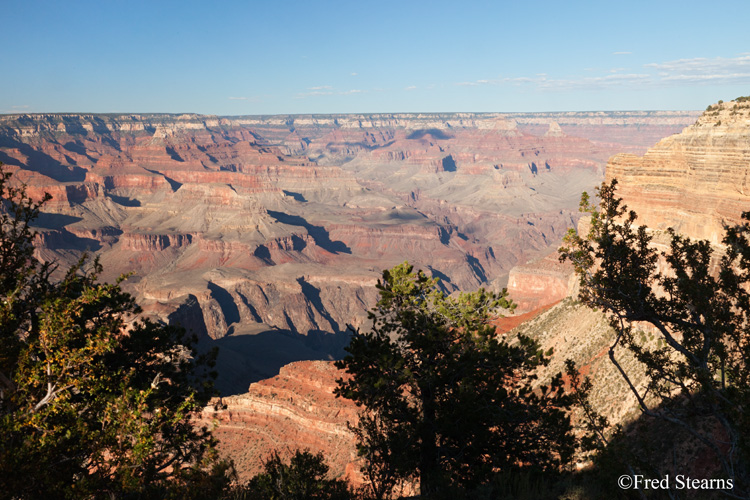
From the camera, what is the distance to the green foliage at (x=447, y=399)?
1728 centimetres

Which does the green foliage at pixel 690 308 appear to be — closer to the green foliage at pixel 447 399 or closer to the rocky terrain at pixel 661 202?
the green foliage at pixel 447 399

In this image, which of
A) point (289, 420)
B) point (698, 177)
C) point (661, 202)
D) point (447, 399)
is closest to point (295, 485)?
point (447, 399)

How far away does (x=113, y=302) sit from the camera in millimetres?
21969

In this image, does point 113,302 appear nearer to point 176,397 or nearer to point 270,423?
point 176,397

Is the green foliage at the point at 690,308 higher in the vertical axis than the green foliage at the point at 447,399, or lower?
higher

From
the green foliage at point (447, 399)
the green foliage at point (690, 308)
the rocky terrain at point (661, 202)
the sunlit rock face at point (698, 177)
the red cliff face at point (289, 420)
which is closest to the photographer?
the green foliage at point (690, 308)

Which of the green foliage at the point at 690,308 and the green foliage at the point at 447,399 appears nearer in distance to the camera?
the green foliage at the point at 690,308

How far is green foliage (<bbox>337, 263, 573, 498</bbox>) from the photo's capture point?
17.3 m

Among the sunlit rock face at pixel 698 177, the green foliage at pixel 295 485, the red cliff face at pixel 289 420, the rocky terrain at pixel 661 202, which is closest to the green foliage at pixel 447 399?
the green foliage at pixel 295 485

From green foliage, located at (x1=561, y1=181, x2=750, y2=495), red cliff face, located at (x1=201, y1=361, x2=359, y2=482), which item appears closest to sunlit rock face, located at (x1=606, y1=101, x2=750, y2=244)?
green foliage, located at (x1=561, y1=181, x2=750, y2=495)

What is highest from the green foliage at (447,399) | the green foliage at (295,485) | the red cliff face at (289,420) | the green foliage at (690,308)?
the green foliage at (690,308)

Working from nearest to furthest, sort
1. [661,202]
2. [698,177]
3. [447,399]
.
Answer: [447,399] → [698,177] → [661,202]

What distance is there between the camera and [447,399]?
18.3 m

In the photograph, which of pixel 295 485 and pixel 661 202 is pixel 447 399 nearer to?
pixel 295 485
